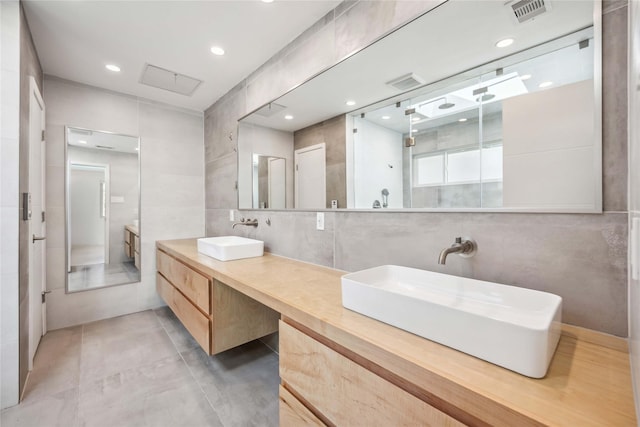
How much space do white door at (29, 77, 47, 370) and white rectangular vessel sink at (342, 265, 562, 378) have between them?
7.79 feet

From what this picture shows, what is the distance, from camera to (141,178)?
300cm

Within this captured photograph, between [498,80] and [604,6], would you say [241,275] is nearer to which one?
[498,80]

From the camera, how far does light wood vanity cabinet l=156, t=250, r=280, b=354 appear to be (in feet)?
5.69

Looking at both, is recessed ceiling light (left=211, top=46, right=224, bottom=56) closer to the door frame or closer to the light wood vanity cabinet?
the door frame

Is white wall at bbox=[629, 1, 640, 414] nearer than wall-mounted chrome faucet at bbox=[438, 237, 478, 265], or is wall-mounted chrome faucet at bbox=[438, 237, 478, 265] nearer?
white wall at bbox=[629, 1, 640, 414]

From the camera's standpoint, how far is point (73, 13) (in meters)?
1.72

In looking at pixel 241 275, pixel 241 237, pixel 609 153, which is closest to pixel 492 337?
pixel 609 153

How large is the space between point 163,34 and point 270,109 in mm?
879

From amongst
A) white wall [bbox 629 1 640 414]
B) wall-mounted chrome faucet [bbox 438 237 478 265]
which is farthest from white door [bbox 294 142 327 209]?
white wall [bbox 629 1 640 414]

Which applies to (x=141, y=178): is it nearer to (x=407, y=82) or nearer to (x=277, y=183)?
(x=277, y=183)

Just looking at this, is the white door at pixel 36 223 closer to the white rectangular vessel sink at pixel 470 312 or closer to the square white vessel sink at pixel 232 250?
the square white vessel sink at pixel 232 250

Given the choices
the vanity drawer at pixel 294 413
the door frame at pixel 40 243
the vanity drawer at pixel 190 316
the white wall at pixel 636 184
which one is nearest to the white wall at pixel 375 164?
the white wall at pixel 636 184

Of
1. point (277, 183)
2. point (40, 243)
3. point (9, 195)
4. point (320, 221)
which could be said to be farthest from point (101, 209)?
point (320, 221)

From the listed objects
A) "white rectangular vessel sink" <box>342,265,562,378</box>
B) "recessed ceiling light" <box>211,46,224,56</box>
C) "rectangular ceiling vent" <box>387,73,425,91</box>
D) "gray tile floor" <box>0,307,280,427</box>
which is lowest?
"gray tile floor" <box>0,307,280,427</box>
